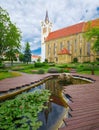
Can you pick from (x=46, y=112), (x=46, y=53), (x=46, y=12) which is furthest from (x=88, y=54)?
(x=46, y=112)

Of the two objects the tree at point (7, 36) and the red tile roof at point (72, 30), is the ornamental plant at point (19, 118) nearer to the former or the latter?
the tree at point (7, 36)

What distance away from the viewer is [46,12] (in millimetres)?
79500

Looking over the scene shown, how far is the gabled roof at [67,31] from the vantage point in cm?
5947

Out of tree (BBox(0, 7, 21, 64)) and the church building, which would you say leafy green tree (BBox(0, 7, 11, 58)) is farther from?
the church building

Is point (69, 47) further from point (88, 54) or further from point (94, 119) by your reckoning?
point (94, 119)

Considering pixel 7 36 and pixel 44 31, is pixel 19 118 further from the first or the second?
pixel 44 31

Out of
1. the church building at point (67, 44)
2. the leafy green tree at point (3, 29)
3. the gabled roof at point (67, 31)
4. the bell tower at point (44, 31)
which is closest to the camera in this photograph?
the leafy green tree at point (3, 29)

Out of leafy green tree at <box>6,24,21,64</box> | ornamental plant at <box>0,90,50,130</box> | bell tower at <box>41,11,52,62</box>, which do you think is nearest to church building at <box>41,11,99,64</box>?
bell tower at <box>41,11,52,62</box>

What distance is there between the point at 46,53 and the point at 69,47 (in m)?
14.4

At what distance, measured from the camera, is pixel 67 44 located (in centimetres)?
6275

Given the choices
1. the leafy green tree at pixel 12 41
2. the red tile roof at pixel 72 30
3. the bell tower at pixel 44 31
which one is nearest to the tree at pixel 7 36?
the leafy green tree at pixel 12 41

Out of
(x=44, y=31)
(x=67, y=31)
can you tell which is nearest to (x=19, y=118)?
(x=67, y=31)

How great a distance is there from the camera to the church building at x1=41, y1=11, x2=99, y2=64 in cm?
5516

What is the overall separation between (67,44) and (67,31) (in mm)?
6239
